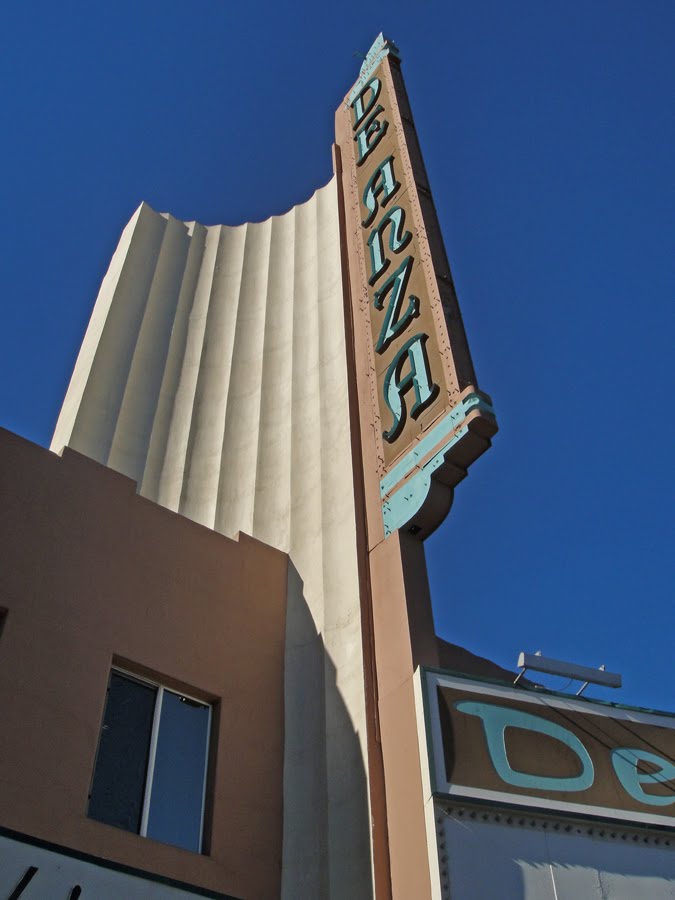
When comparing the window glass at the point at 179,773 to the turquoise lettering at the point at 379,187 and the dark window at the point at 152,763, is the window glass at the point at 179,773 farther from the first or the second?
the turquoise lettering at the point at 379,187

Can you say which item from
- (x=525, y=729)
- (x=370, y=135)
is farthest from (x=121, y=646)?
(x=370, y=135)

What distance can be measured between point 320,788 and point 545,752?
2.74 m

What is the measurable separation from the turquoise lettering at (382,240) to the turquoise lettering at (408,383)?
8.47ft

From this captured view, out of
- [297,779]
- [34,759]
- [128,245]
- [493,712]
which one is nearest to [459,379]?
[493,712]

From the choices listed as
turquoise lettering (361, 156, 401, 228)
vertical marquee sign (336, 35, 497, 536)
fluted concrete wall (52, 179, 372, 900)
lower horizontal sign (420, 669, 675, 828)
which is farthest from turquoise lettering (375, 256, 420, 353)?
lower horizontal sign (420, 669, 675, 828)

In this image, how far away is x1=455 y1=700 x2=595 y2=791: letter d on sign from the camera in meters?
8.96

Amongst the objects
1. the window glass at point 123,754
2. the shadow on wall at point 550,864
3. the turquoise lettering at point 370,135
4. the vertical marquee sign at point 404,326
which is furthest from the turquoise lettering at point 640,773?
the turquoise lettering at point 370,135

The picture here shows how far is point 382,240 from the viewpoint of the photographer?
54.5 feet

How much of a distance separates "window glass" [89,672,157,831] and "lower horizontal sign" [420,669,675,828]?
3.16 metres

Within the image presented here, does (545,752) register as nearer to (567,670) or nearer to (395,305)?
(567,670)

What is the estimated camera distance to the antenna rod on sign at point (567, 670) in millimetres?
10336

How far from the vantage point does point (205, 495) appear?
51.9 ft

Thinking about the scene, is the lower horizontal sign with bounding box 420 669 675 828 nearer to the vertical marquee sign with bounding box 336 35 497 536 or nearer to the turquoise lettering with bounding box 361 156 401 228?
the vertical marquee sign with bounding box 336 35 497 536

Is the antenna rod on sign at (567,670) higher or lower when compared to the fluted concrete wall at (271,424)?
lower
